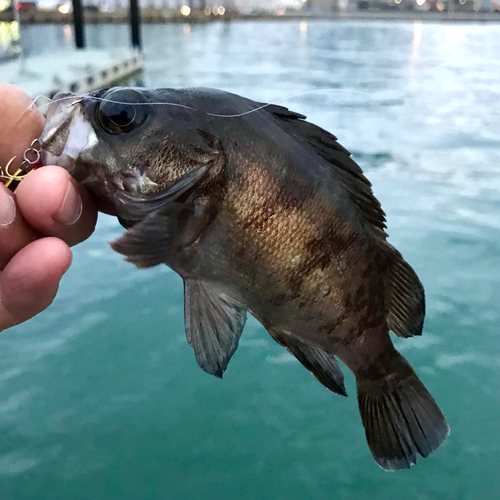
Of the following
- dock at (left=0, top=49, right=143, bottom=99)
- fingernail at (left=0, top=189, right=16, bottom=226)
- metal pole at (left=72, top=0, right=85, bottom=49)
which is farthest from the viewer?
metal pole at (left=72, top=0, right=85, bottom=49)

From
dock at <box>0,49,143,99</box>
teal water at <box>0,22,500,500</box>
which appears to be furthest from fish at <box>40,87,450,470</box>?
dock at <box>0,49,143,99</box>

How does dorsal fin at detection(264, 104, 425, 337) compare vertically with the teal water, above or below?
above

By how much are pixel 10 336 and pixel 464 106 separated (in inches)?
494

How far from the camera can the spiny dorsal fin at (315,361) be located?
1175 mm

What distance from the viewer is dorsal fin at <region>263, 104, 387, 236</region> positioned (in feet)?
3.75

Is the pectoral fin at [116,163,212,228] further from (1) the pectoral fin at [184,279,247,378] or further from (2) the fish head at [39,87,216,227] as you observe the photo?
(1) the pectoral fin at [184,279,247,378]

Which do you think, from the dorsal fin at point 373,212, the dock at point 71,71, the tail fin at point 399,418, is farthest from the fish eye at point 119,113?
the dock at point 71,71

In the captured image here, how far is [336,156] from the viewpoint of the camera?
115 cm

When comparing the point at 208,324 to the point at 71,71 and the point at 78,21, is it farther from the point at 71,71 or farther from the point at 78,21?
the point at 78,21

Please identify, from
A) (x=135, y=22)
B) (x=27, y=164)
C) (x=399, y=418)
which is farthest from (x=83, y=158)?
(x=135, y=22)

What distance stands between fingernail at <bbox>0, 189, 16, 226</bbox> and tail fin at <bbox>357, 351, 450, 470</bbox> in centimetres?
86

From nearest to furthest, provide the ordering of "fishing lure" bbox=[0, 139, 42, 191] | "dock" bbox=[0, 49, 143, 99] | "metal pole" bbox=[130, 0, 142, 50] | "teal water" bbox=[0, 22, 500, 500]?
"fishing lure" bbox=[0, 139, 42, 191]
"teal water" bbox=[0, 22, 500, 500]
"dock" bbox=[0, 49, 143, 99]
"metal pole" bbox=[130, 0, 142, 50]

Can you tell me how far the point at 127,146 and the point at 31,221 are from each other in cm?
25

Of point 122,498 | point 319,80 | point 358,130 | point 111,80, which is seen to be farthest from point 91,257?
point 319,80
